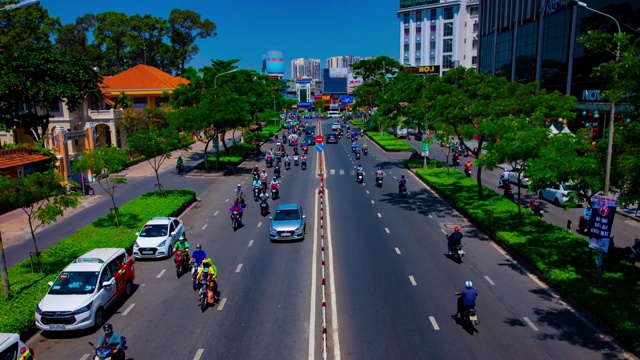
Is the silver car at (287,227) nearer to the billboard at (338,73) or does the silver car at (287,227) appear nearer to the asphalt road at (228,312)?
the asphalt road at (228,312)

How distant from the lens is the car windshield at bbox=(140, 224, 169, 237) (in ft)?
66.0

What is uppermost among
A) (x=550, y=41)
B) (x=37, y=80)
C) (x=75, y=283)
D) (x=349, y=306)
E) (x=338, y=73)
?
(x=338, y=73)

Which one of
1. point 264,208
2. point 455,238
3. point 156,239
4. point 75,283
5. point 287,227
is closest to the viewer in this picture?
point 75,283

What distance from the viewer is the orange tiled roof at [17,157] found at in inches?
1194

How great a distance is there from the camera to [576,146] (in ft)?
59.3

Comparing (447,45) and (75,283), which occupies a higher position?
(447,45)

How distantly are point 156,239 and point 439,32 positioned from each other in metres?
118

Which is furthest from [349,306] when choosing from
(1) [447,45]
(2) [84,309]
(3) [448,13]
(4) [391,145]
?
(3) [448,13]

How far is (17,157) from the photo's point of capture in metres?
31.9

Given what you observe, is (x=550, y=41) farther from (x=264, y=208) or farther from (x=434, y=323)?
(x=434, y=323)

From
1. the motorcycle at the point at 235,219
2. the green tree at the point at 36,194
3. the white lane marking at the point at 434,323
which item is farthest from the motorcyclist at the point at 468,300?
the green tree at the point at 36,194

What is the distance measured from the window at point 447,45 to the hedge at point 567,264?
Result: 105 m

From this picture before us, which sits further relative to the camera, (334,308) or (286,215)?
(286,215)

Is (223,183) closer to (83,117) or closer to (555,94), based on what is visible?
(83,117)
